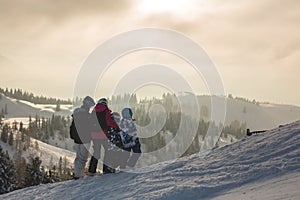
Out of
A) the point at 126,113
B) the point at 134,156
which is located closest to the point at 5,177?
the point at 134,156

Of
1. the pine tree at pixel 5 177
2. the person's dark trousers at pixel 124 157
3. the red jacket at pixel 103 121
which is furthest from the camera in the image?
the pine tree at pixel 5 177

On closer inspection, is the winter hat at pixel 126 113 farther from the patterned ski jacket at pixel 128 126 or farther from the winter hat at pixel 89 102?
the winter hat at pixel 89 102

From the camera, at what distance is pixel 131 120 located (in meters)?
13.0

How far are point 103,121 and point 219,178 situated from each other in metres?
4.21

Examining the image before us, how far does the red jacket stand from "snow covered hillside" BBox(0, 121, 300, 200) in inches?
47.4

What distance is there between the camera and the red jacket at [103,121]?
503 inches

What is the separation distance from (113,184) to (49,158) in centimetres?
15308

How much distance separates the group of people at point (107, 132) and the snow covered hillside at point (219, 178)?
0.51 meters

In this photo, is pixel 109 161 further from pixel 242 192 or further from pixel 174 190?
pixel 242 192

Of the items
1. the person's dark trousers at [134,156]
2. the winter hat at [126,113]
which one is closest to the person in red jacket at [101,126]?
the winter hat at [126,113]

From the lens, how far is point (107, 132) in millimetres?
13016

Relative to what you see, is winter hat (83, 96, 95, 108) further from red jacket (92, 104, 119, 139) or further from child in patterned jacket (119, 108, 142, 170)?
child in patterned jacket (119, 108, 142, 170)

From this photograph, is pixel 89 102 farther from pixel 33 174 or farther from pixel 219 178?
pixel 33 174

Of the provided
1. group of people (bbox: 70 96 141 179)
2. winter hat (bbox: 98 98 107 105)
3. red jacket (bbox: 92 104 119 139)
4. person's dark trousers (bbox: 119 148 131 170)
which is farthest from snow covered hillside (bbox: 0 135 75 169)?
winter hat (bbox: 98 98 107 105)
